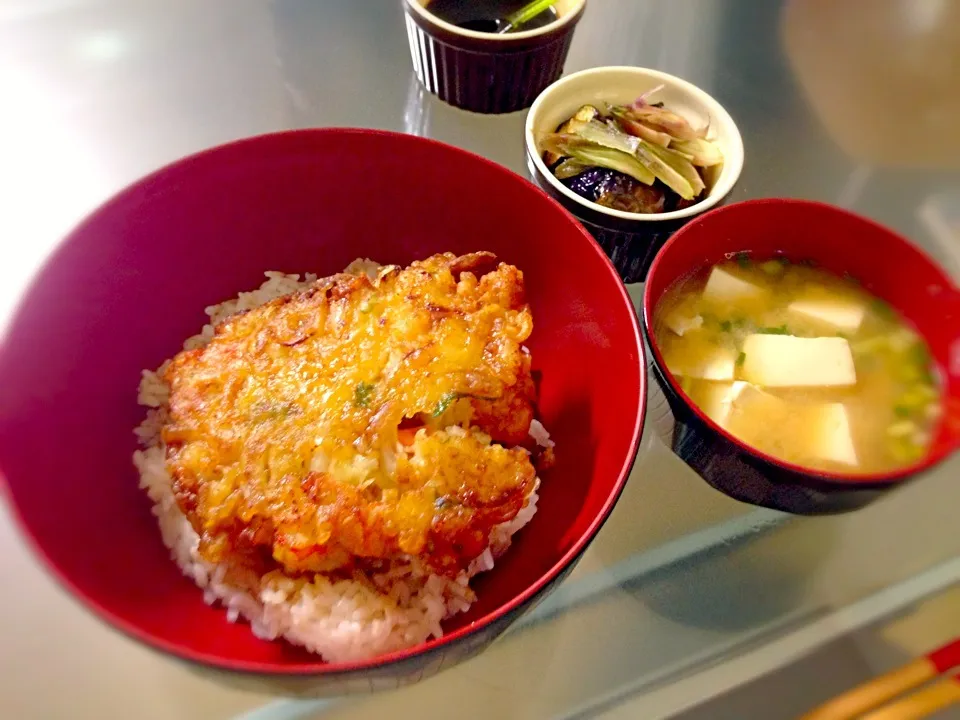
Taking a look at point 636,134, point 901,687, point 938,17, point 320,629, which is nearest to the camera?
point 320,629

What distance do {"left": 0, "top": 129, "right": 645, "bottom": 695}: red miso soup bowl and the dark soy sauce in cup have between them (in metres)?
0.44

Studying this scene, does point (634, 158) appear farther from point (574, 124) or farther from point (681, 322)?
point (681, 322)

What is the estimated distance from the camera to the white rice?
994mm

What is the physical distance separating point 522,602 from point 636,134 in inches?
37.8

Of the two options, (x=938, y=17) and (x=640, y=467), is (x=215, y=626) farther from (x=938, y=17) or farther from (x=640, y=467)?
(x=938, y=17)

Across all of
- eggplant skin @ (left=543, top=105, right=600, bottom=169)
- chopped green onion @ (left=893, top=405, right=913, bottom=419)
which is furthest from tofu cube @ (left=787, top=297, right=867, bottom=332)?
eggplant skin @ (left=543, top=105, right=600, bottom=169)

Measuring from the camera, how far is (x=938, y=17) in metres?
1.92

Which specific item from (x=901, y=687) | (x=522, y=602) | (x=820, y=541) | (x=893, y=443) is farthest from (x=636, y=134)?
(x=901, y=687)

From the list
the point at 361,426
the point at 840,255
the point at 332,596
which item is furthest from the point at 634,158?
the point at 332,596

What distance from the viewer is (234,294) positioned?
1.34 meters

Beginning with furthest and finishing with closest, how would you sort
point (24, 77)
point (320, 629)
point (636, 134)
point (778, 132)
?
point (778, 132)
point (24, 77)
point (636, 134)
point (320, 629)

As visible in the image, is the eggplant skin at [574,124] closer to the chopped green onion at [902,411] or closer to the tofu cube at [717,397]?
the tofu cube at [717,397]

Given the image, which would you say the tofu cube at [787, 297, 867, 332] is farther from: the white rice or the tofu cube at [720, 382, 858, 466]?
the white rice

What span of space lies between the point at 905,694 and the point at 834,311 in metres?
0.64
